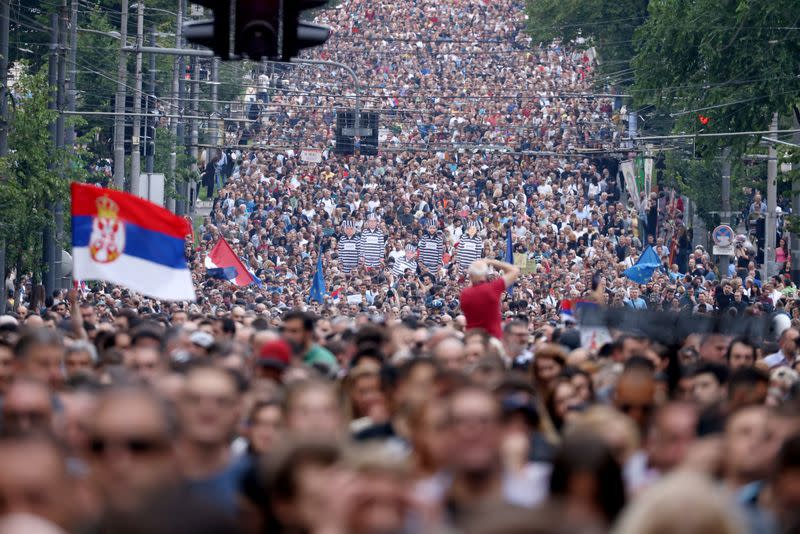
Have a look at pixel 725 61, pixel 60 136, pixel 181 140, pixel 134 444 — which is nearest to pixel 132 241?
pixel 134 444

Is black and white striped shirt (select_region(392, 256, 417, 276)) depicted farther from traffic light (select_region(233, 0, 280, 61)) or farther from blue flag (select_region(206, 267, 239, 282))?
traffic light (select_region(233, 0, 280, 61))

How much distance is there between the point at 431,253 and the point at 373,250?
1.46m

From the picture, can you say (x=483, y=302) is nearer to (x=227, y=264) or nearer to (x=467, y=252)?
(x=227, y=264)

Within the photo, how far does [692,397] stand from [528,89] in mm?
57724

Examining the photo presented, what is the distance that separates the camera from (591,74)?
229 ft

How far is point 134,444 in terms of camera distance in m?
6.41

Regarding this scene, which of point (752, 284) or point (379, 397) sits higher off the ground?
A: point (379, 397)

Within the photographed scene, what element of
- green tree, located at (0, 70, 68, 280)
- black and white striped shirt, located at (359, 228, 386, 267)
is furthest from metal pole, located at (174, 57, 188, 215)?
green tree, located at (0, 70, 68, 280)

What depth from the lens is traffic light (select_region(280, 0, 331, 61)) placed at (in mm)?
11094

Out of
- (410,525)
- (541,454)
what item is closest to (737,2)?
(541,454)

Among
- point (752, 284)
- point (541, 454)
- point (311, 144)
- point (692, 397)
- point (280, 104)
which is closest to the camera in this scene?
point (541, 454)

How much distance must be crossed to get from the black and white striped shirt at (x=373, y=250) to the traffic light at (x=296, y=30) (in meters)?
32.1

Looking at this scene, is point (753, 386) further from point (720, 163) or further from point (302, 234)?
point (720, 163)

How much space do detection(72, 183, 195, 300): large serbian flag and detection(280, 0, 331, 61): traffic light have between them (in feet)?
18.4
